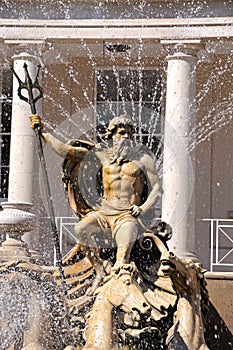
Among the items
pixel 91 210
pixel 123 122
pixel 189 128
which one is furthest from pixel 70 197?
pixel 189 128

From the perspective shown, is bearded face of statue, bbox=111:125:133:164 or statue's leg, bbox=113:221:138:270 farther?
bearded face of statue, bbox=111:125:133:164

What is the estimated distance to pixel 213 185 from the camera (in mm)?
25781

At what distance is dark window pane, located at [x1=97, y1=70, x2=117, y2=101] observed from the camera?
2659cm

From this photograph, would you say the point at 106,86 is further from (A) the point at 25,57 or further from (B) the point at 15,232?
(B) the point at 15,232

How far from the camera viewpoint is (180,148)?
2256 cm

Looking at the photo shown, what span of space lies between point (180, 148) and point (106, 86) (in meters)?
4.65

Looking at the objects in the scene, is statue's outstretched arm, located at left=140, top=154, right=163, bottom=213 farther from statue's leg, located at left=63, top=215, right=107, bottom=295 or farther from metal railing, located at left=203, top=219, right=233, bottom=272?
metal railing, located at left=203, top=219, right=233, bottom=272

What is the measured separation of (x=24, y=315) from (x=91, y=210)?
1375 millimetres

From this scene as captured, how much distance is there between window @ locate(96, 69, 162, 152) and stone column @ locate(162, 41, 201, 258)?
317cm

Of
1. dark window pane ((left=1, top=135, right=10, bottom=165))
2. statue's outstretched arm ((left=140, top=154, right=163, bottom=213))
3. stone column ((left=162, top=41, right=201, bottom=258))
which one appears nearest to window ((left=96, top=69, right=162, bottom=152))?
dark window pane ((left=1, top=135, right=10, bottom=165))

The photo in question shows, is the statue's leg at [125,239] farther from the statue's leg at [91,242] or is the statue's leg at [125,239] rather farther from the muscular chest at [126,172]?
the muscular chest at [126,172]

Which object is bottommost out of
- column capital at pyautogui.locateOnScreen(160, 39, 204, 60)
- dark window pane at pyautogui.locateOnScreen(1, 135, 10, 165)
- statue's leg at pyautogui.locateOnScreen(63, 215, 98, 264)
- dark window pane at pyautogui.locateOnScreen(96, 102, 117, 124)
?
statue's leg at pyautogui.locateOnScreen(63, 215, 98, 264)

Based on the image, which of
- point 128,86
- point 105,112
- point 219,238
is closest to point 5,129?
point 105,112

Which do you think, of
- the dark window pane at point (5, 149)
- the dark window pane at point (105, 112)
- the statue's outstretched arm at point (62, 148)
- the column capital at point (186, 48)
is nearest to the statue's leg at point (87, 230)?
the statue's outstretched arm at point (62, 148)
